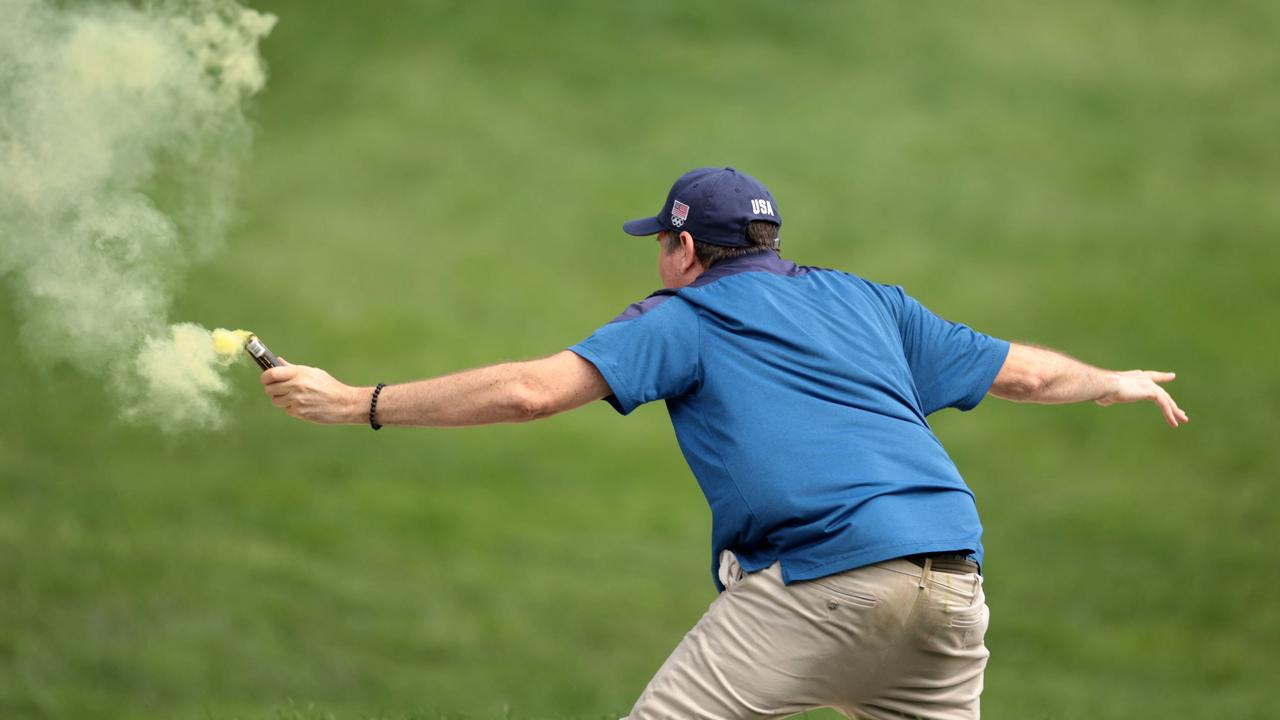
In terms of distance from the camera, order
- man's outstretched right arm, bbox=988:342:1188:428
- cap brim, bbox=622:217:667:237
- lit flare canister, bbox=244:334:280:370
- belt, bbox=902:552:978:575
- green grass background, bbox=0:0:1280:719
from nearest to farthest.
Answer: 1. belt, bbox=902:552:978:575
2. lit flare canister, bbox=244:334:280:370
3. cap brim, bbox=622:217:667:237
4. man's outstretched right arm, bbox=988:342:1188:428
5. green grass background, bbox=0:0:1280:719

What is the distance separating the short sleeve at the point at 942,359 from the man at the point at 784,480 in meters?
0.37

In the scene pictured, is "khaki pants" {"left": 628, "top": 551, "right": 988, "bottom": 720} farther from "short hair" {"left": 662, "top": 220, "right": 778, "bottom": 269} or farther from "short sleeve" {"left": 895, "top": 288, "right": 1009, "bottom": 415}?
"short hair" {"left": 662, "top": 220, "right": 778, "bottom": 269}

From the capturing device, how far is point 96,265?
6320 mm

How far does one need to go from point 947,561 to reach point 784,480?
557 mm

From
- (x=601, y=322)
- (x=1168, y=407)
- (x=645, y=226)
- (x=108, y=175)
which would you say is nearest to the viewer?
(x=645, y=226)

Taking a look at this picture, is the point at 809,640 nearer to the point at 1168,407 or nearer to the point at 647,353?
the point at 647,353

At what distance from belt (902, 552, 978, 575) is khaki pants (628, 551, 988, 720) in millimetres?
22

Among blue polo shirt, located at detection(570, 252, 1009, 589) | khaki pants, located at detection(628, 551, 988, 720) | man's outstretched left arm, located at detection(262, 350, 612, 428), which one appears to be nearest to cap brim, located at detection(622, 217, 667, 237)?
blue polo shirt, located at detection(570, 252, 1009, 589)

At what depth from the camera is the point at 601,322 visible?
60.3ft

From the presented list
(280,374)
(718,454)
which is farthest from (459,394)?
(718,454)

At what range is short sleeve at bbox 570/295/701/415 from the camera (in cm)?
474

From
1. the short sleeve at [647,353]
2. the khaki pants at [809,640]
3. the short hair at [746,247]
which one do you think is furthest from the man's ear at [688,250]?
the khaki pants at [809,640]

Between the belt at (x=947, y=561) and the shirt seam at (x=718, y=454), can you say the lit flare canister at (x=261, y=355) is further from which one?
the belt at (x=947, y=561)

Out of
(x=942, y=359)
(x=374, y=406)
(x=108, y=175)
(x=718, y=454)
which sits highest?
(x=108, y=175)
